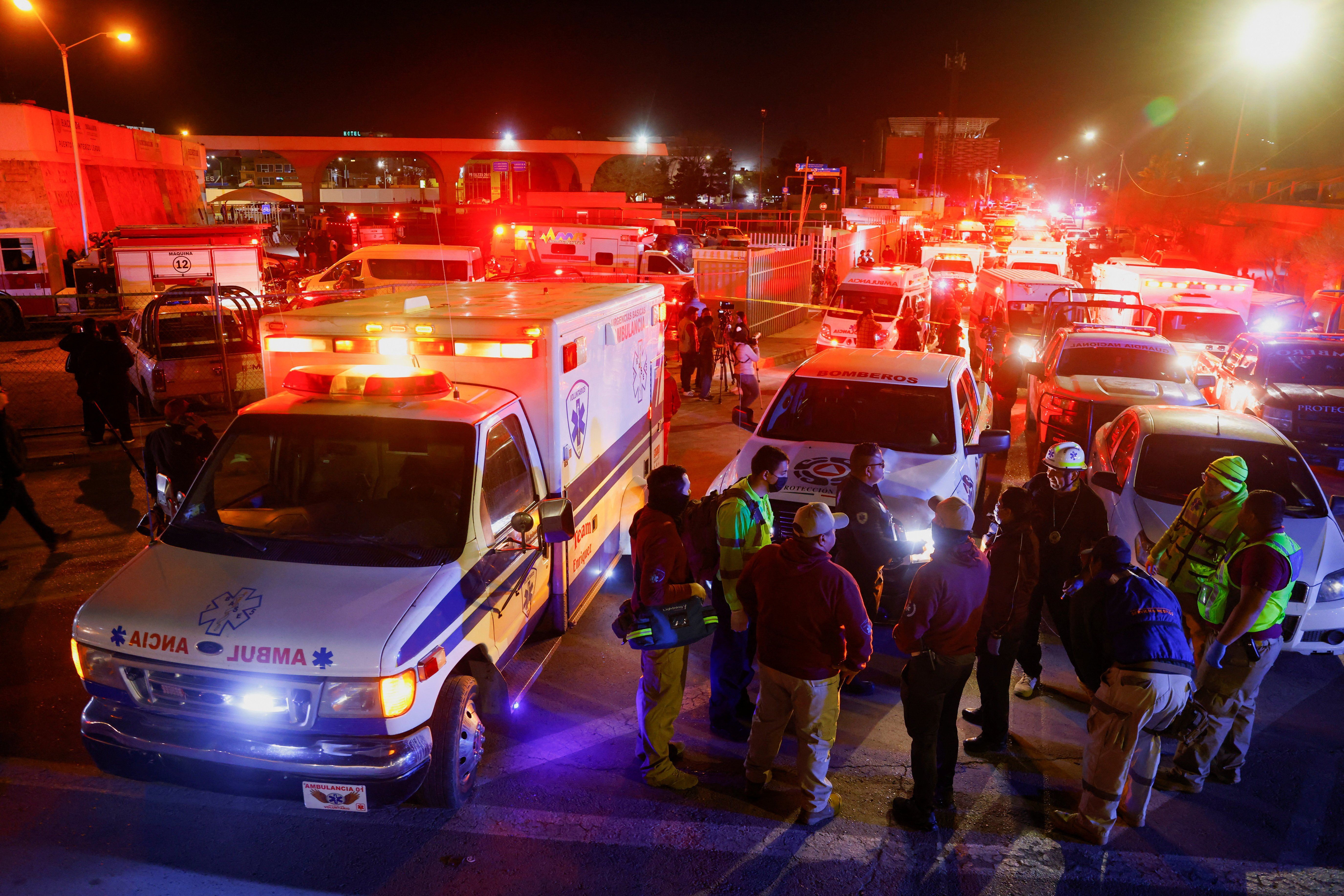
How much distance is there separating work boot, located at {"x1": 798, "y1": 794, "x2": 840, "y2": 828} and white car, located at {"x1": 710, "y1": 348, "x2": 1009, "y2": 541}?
2351mm

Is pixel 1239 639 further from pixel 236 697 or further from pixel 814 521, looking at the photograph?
pixel 236 697

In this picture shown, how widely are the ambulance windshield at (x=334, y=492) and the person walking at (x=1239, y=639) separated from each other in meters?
4.19

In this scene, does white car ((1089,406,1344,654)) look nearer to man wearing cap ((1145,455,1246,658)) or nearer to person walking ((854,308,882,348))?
man wearing cap ((1145,455,1246,658))

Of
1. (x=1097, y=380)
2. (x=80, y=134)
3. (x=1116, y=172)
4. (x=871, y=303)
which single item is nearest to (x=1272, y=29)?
(x=871, y=303)

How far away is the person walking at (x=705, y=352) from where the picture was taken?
14.9 meters

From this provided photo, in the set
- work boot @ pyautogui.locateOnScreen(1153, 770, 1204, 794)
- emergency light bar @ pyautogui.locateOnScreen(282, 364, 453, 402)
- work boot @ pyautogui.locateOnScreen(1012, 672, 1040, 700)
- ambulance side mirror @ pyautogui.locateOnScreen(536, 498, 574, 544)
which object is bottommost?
work boot @ pyautogui.locateOnScreen(1012, 672, 1040, 700)

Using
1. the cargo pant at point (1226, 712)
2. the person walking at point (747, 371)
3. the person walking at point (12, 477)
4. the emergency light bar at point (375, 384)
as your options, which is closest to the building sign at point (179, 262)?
the person walking at point (747, 371)

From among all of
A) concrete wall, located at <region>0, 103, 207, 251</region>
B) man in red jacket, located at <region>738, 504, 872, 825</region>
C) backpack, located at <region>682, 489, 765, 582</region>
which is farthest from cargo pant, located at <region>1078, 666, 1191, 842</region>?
concrete wall, located at <region>0, 103, 207, 251</region>

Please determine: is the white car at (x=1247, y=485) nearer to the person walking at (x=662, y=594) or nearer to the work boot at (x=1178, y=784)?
the work boot at (x=1178, y=784)

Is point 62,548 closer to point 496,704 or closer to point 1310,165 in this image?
point 496,704

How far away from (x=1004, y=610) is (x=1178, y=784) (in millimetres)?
1453

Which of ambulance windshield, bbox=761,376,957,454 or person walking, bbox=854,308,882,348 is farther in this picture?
person walking, bbox=854,308,882,348

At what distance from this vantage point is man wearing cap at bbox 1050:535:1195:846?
→ 4.15m

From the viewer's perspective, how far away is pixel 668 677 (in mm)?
4781
